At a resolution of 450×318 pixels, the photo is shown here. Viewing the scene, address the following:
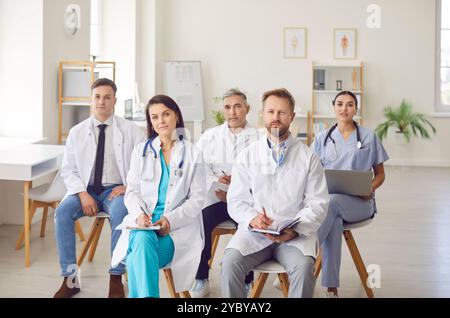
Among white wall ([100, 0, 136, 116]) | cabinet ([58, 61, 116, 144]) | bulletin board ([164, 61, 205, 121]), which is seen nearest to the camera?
cabinet ([58, 61, 116, 144])

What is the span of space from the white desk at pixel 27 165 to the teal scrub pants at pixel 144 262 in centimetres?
146

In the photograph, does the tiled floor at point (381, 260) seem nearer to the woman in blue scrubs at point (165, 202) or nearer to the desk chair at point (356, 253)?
the desk chair at point (356, 253)

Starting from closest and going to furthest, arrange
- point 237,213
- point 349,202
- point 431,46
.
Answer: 1. point 237,213
2. point 349,202
3. point 431,46

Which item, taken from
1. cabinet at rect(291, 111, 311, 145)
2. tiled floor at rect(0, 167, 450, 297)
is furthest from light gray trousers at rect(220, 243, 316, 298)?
cabinet at rect(291, 111, 311, 145)

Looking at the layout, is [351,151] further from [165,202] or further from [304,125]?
[304,125]

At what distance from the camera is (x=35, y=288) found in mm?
4125

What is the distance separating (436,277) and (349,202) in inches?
39.6

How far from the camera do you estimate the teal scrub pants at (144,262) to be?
3.13 meters

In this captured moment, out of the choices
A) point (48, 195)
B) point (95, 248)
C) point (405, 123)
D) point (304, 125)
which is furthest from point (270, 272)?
point (304, 125)

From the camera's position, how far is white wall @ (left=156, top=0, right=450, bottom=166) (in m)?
10.0

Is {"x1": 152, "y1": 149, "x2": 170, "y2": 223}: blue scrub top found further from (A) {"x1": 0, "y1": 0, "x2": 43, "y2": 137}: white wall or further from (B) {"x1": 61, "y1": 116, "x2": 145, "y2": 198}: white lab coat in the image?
(A) {"x1": 0, "y1": 0, "x2": 43, "y2": 137}: white wall

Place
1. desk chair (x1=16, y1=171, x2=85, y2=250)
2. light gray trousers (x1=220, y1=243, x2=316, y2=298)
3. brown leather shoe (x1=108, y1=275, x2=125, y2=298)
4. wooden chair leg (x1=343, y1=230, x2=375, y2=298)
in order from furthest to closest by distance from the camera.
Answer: desk chair (x1=16, y1=171, x2=85, y2=250), wooden chair leg (x1=343, y1=230, x2=375, y2=298), brown leather shoe (x1=108, y1=275, x2=125, y2=298), light gray trousers (x1=220, y1=243, x2=316, y2=298)
